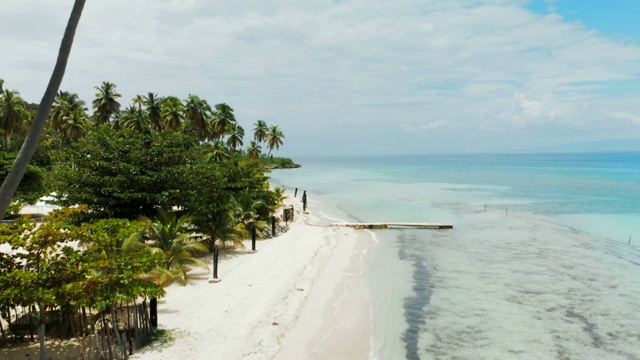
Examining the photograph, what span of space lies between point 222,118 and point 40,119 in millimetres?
59384

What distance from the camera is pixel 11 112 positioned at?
135ft

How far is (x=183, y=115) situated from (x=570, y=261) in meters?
47.2

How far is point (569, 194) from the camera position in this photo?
63.0 metres

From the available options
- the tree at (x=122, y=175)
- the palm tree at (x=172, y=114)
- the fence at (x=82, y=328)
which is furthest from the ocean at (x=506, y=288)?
the palm tree at (x=172, y=114)

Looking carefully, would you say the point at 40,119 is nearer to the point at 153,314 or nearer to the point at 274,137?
the point at 153,314

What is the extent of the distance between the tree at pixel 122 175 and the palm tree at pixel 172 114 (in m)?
34.0

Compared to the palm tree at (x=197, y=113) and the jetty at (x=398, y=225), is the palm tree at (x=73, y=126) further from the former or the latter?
the jetty at (x=398, y=225)

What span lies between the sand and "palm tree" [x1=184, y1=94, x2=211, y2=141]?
40646 mm

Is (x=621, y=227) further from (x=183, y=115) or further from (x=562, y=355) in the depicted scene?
(x=183, y=115)

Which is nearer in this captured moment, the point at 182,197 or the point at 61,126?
the point at 182,197

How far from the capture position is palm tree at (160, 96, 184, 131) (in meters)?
52.5

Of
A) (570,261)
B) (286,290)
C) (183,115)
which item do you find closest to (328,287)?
(286,290)

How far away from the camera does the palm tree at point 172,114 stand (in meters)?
52.5

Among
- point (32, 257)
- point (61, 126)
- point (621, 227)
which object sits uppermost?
point (61, 126)
